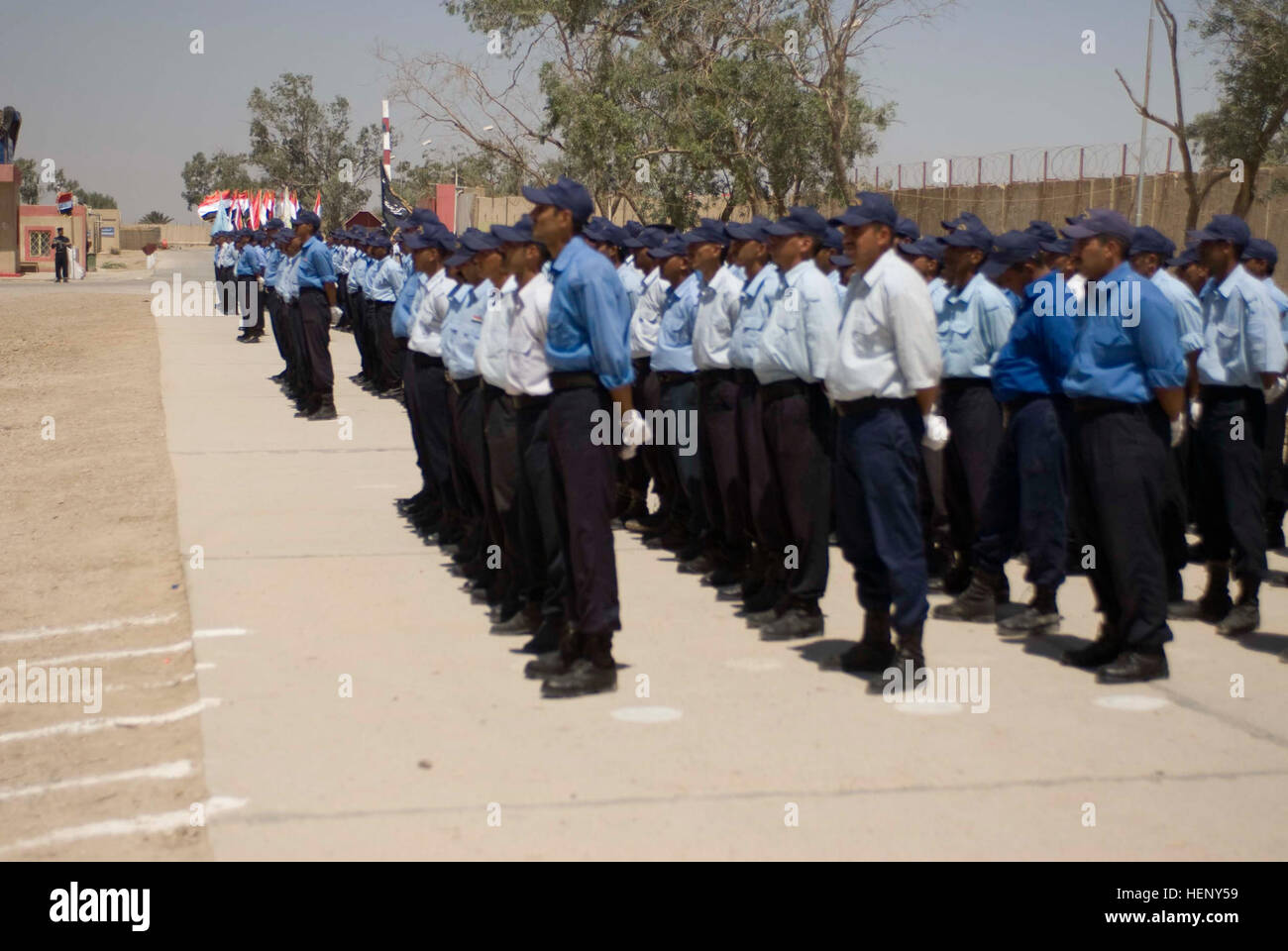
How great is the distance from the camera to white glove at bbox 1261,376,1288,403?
797 centimetres

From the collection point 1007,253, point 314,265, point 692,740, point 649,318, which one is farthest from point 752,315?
point 314,265

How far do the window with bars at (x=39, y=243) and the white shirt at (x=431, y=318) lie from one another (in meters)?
61.9

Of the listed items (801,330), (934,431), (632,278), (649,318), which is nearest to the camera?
(934,431)

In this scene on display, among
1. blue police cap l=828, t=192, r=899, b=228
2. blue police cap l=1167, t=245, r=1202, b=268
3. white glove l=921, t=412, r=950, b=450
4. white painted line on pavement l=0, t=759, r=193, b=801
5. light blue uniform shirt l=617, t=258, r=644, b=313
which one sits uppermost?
blue police cap l=828, t=192, r=899, b=228

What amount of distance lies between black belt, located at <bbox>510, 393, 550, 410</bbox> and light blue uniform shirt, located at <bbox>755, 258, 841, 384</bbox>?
138cm

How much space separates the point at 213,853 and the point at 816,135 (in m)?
21.5

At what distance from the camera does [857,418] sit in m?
6.66

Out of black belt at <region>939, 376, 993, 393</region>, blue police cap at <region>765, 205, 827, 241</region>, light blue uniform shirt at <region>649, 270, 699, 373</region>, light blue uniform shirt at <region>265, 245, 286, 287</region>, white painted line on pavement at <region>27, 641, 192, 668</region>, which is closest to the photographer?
white painted line on pavement at <region>27, 641, 192, 668</region>

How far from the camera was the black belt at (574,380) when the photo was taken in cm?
643

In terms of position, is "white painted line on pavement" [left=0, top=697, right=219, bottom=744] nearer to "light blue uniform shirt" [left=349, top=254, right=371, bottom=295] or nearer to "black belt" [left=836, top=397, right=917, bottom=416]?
"black belt" [left=836, top=397, right=917, bottom=416]

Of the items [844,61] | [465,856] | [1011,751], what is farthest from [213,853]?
[844,61]

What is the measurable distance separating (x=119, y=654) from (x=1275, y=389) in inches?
251

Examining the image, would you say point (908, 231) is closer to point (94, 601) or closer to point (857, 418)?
point (857, 418)

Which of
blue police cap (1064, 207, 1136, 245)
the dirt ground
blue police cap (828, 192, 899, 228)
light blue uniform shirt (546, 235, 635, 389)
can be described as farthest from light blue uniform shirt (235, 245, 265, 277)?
blue police cap (1064, 207, 1136, 245)
